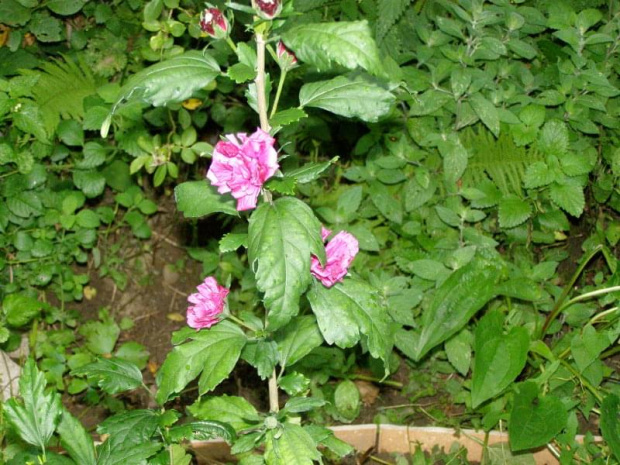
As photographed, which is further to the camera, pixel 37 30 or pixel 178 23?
pixel 37 30

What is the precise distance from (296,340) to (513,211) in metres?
1.23

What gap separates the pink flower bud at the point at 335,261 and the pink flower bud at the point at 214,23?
1.76ft

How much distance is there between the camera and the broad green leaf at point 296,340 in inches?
82.7

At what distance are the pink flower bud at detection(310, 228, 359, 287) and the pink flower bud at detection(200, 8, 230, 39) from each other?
535 mm

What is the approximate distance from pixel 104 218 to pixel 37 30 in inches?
34.1

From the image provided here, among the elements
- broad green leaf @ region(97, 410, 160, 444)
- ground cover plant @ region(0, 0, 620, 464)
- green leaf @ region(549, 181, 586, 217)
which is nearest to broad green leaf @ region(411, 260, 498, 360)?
ground cover plant @ region(0, 0, 620, 464)

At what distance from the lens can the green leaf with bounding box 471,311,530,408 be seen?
2.58 m

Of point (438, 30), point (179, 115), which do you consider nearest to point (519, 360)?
point (438, 30)

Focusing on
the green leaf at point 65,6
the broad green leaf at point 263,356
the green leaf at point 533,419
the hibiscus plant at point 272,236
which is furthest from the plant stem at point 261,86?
the green leaf at point 65,6

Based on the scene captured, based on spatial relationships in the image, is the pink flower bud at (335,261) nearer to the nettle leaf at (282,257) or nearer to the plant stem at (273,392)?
the nettle leaf at (282,257)

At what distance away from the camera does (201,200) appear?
1868 millimetres

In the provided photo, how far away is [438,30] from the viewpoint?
3.09m

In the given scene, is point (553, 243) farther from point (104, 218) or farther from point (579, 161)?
point (104, 218)

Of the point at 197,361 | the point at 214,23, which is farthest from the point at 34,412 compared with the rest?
the point at 214,23
